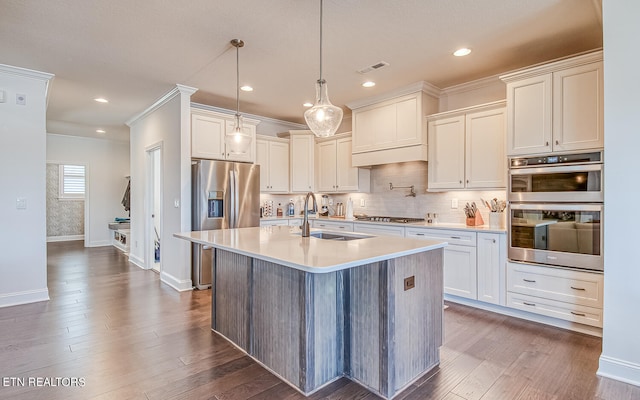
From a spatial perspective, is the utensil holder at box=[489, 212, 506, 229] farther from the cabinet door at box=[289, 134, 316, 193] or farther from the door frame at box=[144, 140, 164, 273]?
the door frame at box=[144, 140, 164, 273]

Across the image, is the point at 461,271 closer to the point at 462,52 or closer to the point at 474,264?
the point at 474,264

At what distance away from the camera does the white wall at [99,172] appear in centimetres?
779

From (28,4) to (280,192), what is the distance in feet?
12.6

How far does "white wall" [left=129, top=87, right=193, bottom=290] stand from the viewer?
4.32 metres

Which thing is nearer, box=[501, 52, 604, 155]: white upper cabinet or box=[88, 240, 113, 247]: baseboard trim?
box=[501, 52, 604, 155]: white upper cabinet

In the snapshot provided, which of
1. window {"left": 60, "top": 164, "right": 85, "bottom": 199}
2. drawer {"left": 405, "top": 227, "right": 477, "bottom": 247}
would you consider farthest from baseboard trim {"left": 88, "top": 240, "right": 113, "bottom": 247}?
drawer {"left": 405, "top": 227, "right": 477, "bottom": 247}

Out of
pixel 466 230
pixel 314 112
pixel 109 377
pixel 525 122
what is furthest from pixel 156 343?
pixel 525 122

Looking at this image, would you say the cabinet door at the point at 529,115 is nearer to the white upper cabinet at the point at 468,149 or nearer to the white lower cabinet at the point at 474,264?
the white upper cabinet at the point at 468,149

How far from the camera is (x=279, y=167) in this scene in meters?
5.69

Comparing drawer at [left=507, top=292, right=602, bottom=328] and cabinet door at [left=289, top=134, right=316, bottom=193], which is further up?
cabinet door at [left=289, top=134, right=316, bottom=193]

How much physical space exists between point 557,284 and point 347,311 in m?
2.13

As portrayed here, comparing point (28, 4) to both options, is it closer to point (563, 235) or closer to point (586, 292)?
point (563, 235)

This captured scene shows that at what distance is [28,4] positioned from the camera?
95.9 inches

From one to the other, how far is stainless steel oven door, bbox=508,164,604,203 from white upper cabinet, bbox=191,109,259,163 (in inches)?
135
